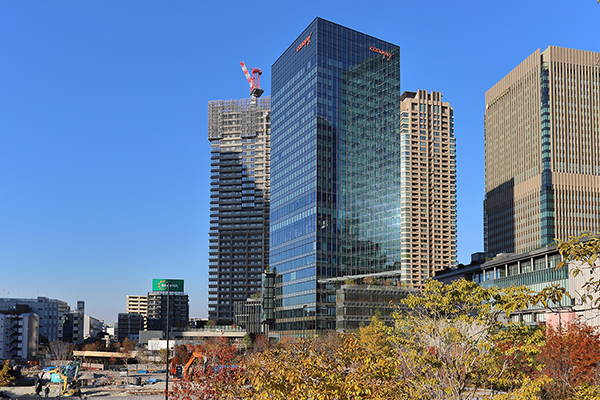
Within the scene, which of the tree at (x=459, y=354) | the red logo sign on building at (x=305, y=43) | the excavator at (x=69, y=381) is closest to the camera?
the tree at (x=459, y=354)

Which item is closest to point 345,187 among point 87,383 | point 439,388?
point 87,383

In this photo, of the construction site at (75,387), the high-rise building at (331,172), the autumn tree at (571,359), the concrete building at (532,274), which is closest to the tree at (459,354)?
the autumn tree at (571,359)

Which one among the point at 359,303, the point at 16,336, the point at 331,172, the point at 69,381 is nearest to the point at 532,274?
the point at 359,303

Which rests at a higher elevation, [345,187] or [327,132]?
[327,132]

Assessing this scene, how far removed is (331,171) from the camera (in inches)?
6368

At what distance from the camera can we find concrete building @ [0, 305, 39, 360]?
7407 inches

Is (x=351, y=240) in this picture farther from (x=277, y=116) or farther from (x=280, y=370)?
(x=280, y=370)

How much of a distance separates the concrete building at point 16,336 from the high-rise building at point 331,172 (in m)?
87.2

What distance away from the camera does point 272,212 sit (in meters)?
185

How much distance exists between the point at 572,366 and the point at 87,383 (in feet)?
274

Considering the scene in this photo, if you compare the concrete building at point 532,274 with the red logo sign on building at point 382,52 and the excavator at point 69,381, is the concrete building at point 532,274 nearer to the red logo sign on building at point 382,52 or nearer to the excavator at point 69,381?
Result: the excavator at point 69,381

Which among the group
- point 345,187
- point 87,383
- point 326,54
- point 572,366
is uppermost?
point 326,54

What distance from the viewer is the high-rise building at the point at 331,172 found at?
158 m

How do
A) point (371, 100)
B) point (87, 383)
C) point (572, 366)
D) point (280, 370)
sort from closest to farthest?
point (280, 370) < point (572, 366) < point (87, 383) < point (371, 100)
